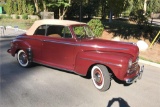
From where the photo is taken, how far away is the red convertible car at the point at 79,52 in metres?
5.34

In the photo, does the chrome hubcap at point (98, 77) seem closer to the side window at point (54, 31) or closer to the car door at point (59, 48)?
the car door at point (59, 48)

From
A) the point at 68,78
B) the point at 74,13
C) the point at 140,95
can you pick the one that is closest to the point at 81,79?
the point at 68,78

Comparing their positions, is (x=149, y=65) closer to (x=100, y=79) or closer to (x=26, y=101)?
(x=100, y=79)

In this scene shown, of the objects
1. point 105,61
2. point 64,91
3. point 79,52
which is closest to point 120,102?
point 105,61

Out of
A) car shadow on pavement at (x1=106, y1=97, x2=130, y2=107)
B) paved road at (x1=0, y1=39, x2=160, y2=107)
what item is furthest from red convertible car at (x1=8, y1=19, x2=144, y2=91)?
car shadow on pavement at (x1=106, y1=97, x2=130, y2=107)

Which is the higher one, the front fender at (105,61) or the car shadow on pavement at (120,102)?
the front fender at (105,61)

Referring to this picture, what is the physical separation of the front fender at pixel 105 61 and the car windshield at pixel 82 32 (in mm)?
702

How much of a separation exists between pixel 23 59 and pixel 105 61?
3384 mm

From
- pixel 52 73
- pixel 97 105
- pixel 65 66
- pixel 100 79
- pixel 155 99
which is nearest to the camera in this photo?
pixel 97 105

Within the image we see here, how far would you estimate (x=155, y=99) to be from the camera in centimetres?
Answer: 512

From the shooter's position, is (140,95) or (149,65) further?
(149,65)

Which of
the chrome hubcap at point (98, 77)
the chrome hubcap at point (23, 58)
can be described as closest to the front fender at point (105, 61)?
the chrome hubcap at point (98, 77)

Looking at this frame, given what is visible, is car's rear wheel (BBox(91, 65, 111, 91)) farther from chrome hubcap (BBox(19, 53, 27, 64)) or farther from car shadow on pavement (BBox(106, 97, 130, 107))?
chrome hubcap (BBox(19, 53, 27, 64))

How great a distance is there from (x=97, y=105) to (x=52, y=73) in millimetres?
2494
